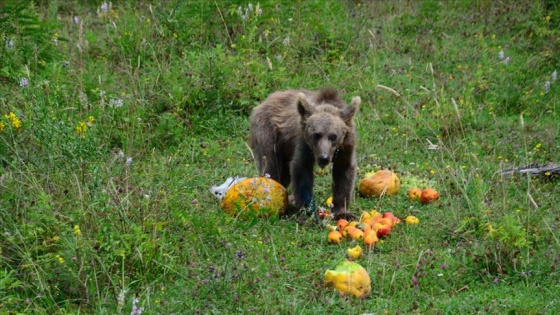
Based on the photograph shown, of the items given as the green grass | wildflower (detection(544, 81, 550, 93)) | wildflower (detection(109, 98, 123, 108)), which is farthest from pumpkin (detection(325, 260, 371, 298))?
wildflower (detection(544, 81, 550, 93))

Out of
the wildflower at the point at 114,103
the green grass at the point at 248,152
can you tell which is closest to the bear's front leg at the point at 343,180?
the green grass at the point at 248,152

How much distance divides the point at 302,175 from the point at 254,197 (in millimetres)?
→ 943

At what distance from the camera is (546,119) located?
1039 cm

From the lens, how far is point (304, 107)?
27.1 ft

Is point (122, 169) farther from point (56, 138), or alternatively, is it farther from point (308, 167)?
point (308, 167)

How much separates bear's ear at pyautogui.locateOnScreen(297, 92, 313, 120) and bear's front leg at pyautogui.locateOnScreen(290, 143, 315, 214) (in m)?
0.31

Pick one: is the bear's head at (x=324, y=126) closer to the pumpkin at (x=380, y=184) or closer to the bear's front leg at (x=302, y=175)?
the bear's front leg at (x=302, y=175)

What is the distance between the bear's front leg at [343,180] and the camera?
27.0 ft

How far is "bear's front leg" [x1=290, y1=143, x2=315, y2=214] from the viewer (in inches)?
323

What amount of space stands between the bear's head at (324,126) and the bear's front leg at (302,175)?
167mm

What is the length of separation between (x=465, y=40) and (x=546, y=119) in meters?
3.06

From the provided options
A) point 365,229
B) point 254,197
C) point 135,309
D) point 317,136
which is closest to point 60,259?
point 135,309

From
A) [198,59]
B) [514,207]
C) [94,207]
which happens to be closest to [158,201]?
[94,207]

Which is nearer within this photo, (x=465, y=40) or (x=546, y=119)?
(x=546, y=119)
